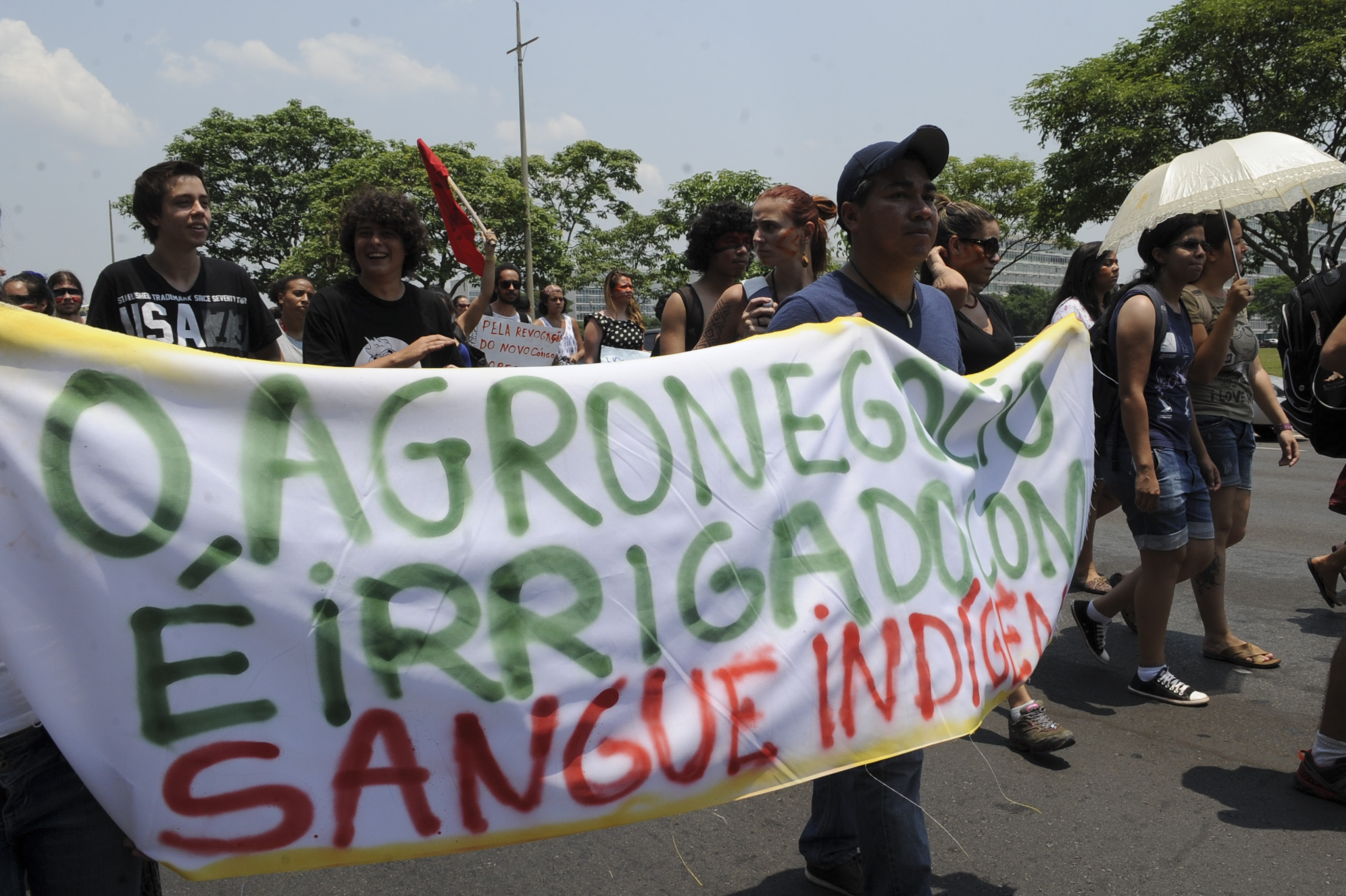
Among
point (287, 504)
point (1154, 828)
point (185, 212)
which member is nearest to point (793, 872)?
point (1154, 828)

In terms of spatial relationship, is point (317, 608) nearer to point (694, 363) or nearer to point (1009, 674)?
point (694, 363)

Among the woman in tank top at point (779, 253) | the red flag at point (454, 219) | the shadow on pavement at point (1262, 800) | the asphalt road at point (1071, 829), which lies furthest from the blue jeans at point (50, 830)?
the red flag at point (454, 219)

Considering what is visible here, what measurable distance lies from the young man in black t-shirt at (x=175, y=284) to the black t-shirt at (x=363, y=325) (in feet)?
0.79

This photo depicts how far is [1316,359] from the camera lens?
330 centimetres

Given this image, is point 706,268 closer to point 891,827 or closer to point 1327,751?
point 891,827

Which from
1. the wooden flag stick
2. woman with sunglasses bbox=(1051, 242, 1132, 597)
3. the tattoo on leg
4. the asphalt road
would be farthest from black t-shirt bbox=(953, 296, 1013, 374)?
the wooden flag stick

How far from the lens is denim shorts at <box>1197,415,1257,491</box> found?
14.4 ft

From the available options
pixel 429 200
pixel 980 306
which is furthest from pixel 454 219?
→ pixel 429 200

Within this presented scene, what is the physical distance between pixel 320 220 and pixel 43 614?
3565 centimetres

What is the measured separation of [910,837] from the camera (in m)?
2.22

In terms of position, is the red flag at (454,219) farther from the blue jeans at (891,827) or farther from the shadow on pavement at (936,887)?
the blue jeans at (891,827)

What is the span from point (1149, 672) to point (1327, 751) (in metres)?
0.97

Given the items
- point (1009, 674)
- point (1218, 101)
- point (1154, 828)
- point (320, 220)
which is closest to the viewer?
point (1009, 674)

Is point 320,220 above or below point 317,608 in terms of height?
above
